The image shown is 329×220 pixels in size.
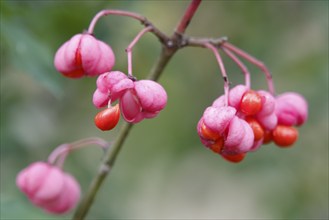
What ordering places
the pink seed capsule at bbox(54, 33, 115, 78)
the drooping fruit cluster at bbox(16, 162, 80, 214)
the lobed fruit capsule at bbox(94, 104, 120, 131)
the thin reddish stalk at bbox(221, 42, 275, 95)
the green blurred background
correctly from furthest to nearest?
the green blurred background → the drooping fruit cluster at bbox(16, 162, 80, 214) → the thin reddish stalk at bbox(221, 42, 275, 95) → the pink seed capsule at bbox(54, 33, 115, 78) → the lobed fruit capsule at bbox(94, 104, 120, 131)

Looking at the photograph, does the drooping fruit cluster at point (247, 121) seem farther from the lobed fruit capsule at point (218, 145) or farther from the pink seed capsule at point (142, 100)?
the pink seed capsule at point (142, 100)

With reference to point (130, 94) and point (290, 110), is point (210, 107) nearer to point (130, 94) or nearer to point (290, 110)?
point (130, 94)

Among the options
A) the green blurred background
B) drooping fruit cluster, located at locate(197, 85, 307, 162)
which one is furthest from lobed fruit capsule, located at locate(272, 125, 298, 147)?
the green blurred background

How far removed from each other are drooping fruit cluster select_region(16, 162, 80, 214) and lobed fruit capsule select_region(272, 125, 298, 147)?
0.62 metres

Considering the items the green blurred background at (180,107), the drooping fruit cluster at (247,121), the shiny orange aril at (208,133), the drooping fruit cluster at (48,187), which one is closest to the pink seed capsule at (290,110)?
the drooping fruit cluster at (247,121)

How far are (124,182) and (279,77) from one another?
81 centimetres

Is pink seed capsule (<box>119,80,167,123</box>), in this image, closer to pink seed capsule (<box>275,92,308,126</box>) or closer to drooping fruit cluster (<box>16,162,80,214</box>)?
pink seed capsule (<box>275,92,308,126</box>)

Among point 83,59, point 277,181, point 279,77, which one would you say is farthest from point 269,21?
point 83,59

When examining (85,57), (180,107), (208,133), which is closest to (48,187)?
(85,57)

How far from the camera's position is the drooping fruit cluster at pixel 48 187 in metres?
1.90

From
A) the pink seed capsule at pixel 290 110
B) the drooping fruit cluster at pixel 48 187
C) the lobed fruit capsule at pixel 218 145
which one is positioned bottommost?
the drooping fruit cluster at pixel 48 187

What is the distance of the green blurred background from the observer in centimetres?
257

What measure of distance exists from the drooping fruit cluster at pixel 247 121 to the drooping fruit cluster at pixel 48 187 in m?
0.55

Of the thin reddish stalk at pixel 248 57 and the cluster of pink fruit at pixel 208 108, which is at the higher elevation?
the thin reddish stalk at pixel 248 57
